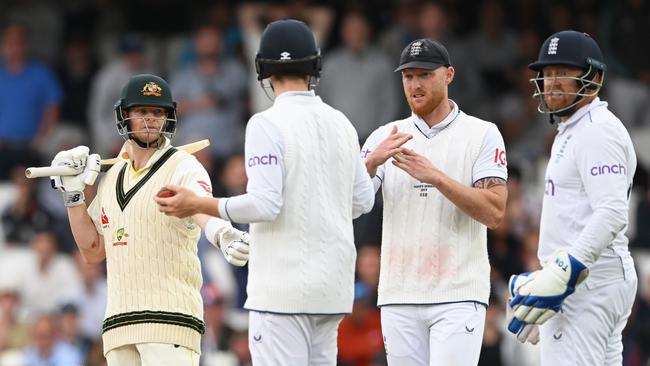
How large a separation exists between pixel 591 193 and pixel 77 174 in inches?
113

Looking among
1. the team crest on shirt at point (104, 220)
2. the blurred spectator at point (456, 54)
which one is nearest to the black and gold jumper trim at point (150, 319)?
the team crest on shirt at point (104, 220)

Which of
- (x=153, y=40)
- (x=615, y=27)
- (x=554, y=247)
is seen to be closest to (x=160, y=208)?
(x=554, y=247)

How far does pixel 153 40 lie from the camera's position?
18109 millimetres

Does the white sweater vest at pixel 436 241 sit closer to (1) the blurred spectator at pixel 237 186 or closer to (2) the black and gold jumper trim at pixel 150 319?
(2) the black and gold jumper trim at pixel 150 319

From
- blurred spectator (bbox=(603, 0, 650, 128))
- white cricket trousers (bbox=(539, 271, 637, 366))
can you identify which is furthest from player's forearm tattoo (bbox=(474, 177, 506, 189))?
blurred spectator (bbox=(603, 0, 650, 128))

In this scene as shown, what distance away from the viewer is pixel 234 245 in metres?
8.20

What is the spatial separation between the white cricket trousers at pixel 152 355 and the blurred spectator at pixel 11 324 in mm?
6795

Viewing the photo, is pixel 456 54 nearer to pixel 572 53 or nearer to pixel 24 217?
pixel 24 217

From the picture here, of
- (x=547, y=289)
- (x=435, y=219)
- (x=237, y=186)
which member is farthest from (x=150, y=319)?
(x=237, y=186)

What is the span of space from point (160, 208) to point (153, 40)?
1045 centimetres

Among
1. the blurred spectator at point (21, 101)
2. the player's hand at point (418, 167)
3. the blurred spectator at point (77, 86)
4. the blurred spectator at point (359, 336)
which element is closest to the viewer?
the player's hand at point (418, 167)

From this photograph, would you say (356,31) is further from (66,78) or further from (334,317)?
(334,317)

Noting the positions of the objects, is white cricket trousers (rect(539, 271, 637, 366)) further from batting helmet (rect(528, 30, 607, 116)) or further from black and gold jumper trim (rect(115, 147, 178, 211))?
black and gold jumper trim (rect(115, 147, 178, 211))

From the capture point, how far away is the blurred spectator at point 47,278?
51.4 ft
